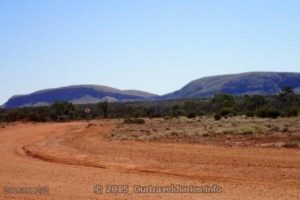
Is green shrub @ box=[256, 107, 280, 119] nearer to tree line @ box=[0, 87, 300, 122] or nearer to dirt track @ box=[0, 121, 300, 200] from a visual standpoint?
tree line @ box=[0, 87, 300, 122]

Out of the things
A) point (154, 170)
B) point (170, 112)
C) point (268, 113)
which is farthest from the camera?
point (170, 112)

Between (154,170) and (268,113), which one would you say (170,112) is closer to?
(268,113)

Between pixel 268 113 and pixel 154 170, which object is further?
pixel 268 113

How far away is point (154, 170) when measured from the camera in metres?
16.9

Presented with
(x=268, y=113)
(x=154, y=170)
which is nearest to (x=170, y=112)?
(x=268, y=113)

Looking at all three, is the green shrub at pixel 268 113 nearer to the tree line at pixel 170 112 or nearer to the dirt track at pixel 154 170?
the tree line at pixel 170 112

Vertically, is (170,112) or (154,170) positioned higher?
(170,112)

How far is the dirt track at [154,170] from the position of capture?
12.6 meters

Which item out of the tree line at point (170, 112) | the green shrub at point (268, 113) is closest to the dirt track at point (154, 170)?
the green shrub at point (268, 113)

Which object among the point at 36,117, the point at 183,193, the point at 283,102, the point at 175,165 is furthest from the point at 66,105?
the point at 183,193

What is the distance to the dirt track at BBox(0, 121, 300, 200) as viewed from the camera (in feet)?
41.5

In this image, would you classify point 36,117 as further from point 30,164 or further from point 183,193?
point 183,193

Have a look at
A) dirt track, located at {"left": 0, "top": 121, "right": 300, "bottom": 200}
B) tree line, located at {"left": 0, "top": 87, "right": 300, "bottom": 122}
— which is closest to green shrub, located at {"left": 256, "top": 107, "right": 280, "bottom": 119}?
tree line, located at {"left": 0, "top": 87, "right": 300, "bottom": 122}

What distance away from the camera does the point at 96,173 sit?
16438mm
